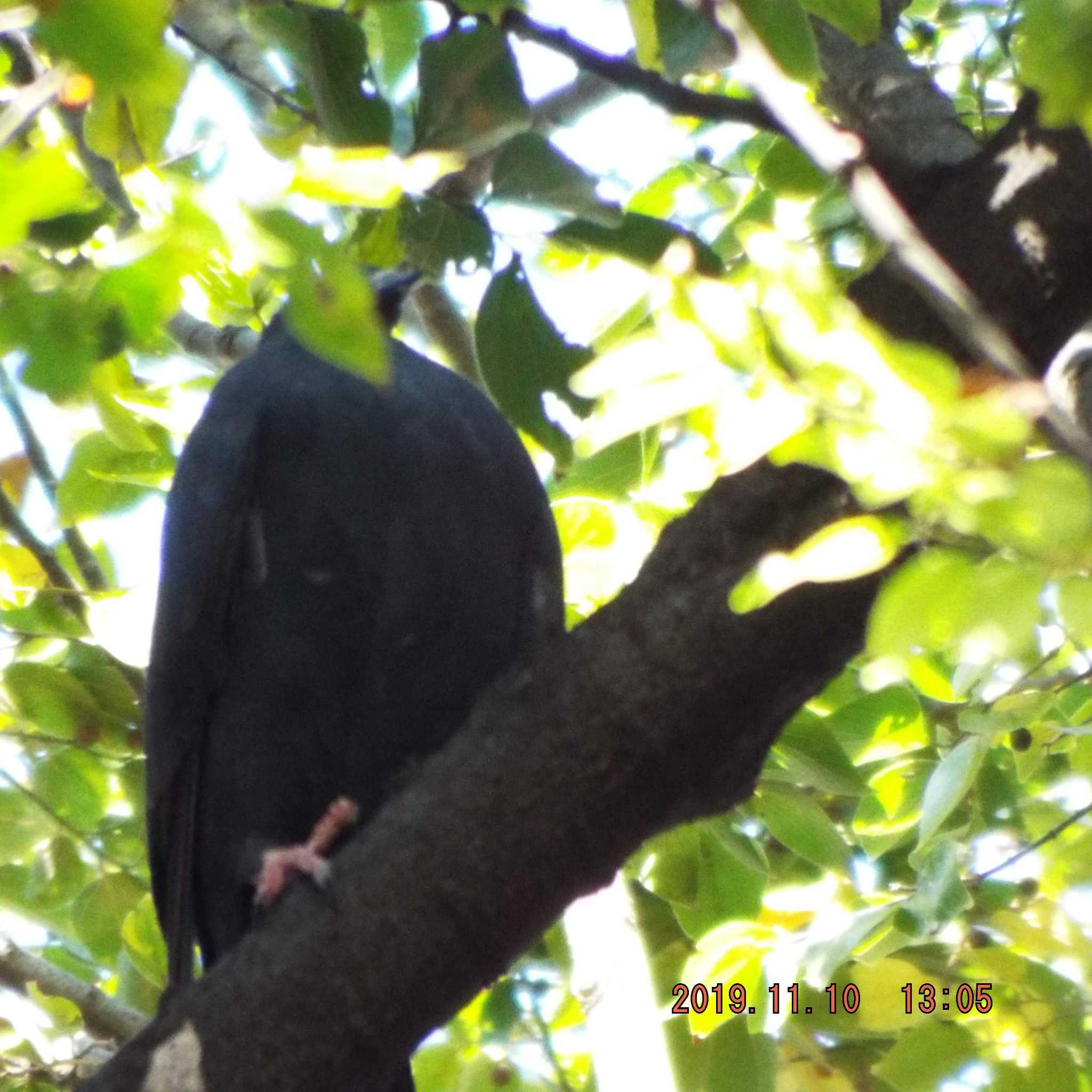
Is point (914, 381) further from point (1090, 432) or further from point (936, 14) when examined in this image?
point (936, 14)

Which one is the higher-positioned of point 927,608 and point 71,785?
point 927,608

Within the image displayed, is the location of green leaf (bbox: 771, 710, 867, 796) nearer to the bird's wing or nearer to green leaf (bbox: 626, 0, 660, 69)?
the bird's wing

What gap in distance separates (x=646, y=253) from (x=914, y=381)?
2.34 feet

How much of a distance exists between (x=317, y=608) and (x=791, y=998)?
3.44 feet

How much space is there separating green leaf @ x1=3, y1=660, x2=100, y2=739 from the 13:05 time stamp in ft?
3.98

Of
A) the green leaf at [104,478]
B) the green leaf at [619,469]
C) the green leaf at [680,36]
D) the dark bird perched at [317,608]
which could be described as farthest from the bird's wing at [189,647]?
the green leaf at [680,36]

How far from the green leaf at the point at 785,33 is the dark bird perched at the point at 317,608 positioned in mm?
1308

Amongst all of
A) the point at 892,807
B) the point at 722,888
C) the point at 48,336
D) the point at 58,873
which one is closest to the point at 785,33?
the point at 48,336

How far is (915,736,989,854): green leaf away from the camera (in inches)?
85.7

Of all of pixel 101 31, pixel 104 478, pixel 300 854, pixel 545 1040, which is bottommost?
pixel 545 1040

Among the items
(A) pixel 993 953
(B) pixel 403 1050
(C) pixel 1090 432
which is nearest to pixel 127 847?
(B) pixel 403 1050

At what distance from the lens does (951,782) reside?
221 centimetres

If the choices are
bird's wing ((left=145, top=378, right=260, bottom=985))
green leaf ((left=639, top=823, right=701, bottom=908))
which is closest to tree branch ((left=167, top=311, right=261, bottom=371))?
bird's wing ((left=145, top=378, right=260, bottom=985))

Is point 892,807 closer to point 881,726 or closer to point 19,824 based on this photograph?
point 881,726
